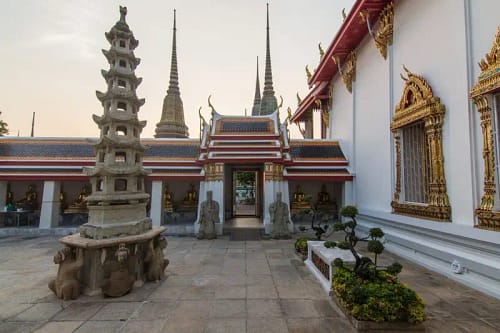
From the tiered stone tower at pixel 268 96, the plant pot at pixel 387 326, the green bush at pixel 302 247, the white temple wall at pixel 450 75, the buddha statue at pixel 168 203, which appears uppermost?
the tiered stone tower at pixel 268 96

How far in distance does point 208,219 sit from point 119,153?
485cm

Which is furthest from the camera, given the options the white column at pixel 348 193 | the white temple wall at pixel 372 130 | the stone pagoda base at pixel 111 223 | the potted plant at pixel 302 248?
the white column at pixel 348 193

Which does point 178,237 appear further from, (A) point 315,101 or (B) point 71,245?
(A) point 315,101

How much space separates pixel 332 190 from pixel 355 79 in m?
5.82

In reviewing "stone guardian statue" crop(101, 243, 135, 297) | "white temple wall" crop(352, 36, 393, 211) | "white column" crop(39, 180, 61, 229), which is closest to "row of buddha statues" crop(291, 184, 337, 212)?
"white temple wall" crop(352, 36, 393, 211)

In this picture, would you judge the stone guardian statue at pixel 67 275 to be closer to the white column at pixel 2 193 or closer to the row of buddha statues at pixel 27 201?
the white column at pixel 2 193

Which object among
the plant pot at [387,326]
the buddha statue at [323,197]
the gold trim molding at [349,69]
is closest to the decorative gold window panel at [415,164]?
the plant pot at [387,326]

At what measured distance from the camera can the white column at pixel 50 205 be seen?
10820 millimetres

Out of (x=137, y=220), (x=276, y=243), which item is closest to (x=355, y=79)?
(x=276, y=243)

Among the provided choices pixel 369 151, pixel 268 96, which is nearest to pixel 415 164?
pixel 369 151

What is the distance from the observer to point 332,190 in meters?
13.9

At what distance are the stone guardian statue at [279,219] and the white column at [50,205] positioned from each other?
9475 millimetres

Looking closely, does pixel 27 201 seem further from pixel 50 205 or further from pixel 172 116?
pixel 172 116

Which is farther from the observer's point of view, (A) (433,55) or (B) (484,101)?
(A) (433,55)
